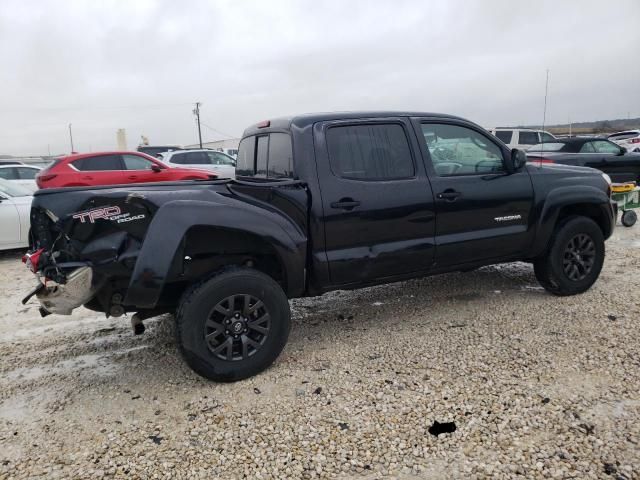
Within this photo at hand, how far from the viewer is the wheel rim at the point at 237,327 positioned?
3.29m

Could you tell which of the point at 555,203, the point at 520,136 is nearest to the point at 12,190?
the point at 555,203

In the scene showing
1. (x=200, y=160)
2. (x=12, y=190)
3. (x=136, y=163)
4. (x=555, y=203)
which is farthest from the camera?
(x=200, y=160)

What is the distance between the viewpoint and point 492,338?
3.95m

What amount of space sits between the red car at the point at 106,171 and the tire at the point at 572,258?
23.1ft

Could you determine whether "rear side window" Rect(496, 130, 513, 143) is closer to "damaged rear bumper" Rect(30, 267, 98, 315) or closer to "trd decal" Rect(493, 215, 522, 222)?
"trd decal" Rect(493, 215, 522, 222)

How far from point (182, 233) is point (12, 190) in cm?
651

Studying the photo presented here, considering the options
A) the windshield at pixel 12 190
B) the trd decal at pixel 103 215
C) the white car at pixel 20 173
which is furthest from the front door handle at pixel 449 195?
the white car at pixel 20 173

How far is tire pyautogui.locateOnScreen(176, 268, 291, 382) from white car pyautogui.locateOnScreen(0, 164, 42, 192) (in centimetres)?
1163

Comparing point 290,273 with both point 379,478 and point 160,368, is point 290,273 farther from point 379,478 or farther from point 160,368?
point 379,478

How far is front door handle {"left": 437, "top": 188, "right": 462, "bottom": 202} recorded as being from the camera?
13.3 feet

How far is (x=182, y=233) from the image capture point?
312 cm

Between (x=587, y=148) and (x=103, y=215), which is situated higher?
(x=587, y=148)

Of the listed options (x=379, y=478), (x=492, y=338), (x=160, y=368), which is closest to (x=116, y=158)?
(x=160, y=368)

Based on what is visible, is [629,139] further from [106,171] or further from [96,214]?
[96,214]
